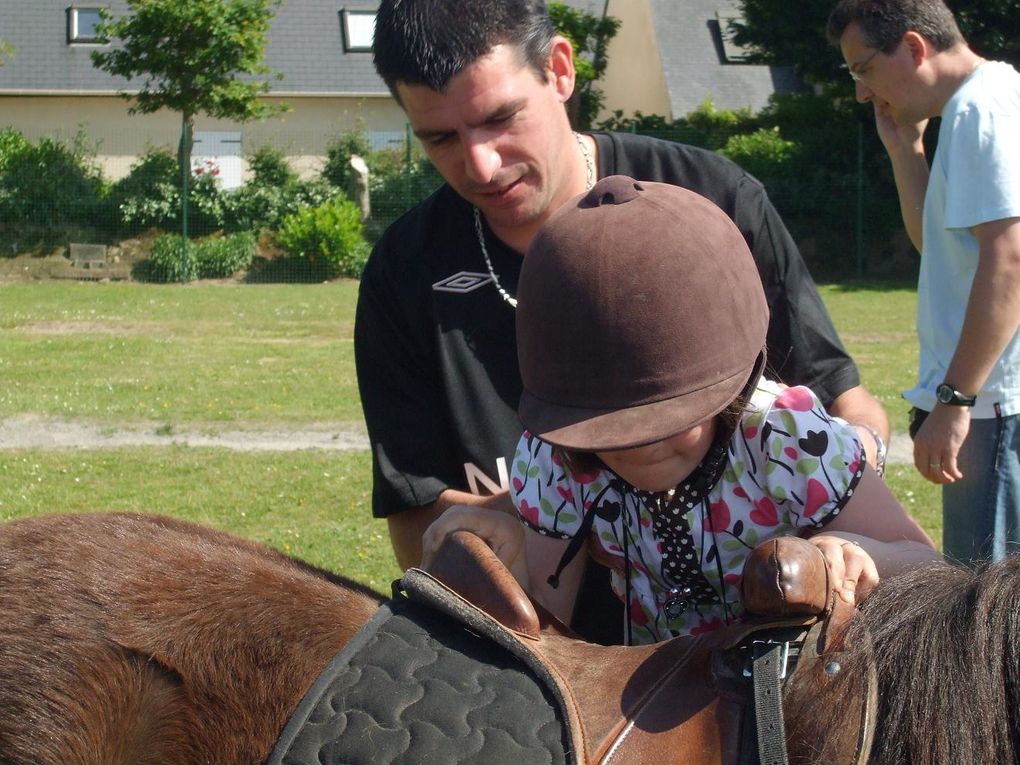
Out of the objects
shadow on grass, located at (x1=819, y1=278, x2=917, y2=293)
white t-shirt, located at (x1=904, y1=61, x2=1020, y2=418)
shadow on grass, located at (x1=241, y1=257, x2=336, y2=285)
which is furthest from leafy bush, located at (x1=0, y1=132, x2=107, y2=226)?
white t-shirt, located at (x1=904, y1=61, x2=1020, y2=418)

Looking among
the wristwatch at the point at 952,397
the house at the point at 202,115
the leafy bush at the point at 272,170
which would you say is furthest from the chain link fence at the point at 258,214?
the wristwatch at the point at 952,397

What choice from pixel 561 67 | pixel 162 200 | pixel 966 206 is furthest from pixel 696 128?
pixel 561 67

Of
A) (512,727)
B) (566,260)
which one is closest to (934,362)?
(566,260)

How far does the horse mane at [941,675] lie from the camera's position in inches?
56.4

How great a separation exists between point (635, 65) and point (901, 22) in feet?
117

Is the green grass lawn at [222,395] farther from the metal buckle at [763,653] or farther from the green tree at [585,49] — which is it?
the green tree at [585,49]

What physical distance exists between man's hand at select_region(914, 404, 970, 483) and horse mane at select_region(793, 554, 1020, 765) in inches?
90.7

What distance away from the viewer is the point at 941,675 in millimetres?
1474

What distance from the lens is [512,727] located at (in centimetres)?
149

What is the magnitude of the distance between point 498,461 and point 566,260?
1000 millimetres

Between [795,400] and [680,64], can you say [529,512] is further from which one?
[680,64]

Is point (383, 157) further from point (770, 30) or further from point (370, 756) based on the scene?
point (370, 756)

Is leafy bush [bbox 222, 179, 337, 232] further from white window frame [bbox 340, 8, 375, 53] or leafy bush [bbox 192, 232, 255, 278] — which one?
white window frame [bbox 340, 8, 375, 53]

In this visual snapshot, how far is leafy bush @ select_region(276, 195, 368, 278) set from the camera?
2216cm
